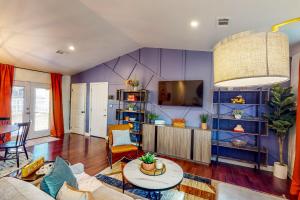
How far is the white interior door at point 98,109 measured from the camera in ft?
18.5

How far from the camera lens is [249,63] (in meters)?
0.74

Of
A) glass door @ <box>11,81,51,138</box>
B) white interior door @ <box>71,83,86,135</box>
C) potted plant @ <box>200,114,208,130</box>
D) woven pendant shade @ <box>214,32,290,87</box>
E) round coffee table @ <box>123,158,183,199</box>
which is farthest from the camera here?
white interior door @ <box>71,83,86,135</box>

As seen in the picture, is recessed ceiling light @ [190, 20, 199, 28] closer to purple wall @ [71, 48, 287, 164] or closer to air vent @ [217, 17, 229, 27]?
air vent @ [217, 17, 229, 27]

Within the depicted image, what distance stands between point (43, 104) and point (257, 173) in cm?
661

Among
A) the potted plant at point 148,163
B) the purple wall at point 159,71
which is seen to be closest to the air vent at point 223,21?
the purple wall at point 159,71

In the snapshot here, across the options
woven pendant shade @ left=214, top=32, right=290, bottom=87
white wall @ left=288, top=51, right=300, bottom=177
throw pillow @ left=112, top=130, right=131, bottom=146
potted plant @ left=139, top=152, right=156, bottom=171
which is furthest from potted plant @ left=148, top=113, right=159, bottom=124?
woven pendant shade @ left=214, top=32, right=290, bottom=87

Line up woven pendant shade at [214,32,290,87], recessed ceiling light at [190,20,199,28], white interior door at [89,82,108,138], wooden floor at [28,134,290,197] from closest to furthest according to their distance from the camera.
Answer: woven pendant shade at [214,32,290,87] → recessed ceiling light at [190,20,199,28] → wooden floor at [28,134,290,197] → white interior door at [89,82,108,138]

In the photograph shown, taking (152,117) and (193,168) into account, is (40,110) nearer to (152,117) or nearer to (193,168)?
(152,117)

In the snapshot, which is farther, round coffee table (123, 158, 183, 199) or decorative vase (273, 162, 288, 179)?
decorative vase (273, 162, 288, 179)

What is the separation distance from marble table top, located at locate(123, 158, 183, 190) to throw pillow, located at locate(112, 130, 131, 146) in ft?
3.95

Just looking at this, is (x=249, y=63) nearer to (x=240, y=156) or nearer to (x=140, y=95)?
(x=240, y=156)

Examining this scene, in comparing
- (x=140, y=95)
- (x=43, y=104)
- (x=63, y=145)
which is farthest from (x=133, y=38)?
(x=43, y=104)

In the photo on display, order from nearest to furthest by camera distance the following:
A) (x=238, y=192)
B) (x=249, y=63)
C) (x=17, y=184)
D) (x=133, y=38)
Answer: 1. (x=249, y=63)
2. (x=17, y=184)
3. (x=238, y=192)
4. (x=133, y=38)

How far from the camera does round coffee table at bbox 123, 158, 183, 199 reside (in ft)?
6.20
